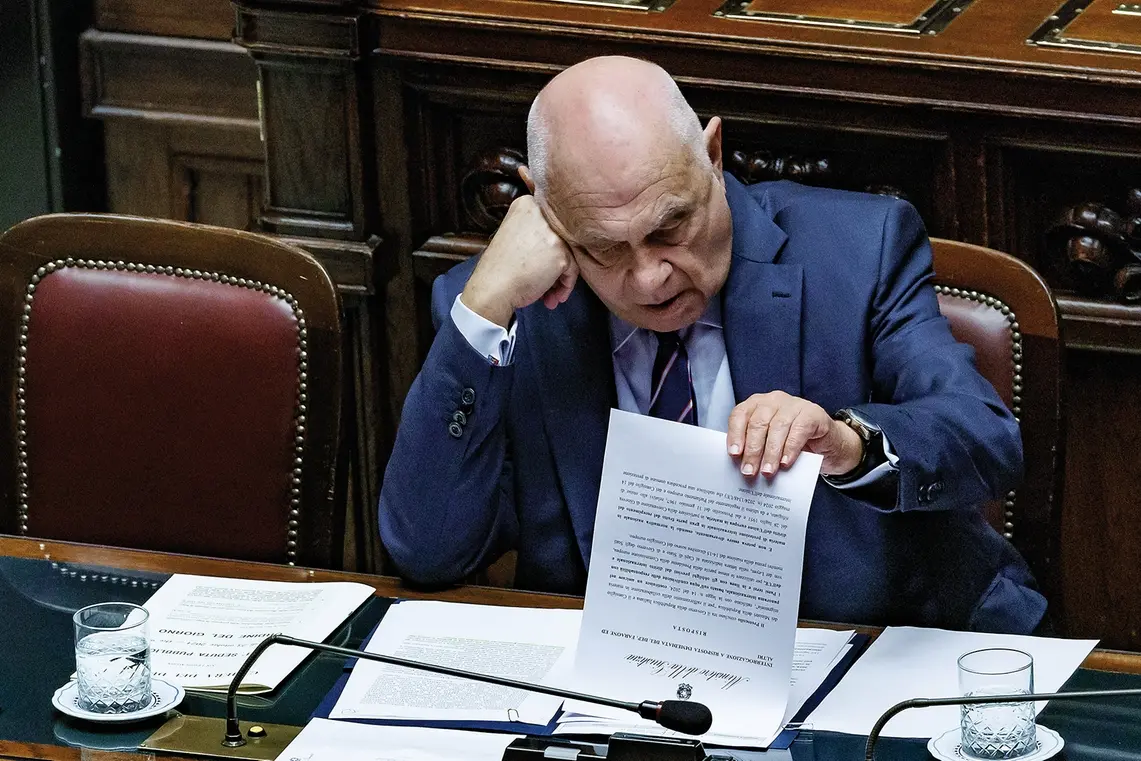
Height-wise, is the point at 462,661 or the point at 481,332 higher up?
the point at 481,332

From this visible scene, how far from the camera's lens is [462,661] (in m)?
1.74

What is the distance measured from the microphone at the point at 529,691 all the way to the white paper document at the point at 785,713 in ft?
0.07

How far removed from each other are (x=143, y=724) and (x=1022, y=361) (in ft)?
3.74

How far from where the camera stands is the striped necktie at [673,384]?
6.65 feet

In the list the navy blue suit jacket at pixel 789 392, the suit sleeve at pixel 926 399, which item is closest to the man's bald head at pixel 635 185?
the navy blue suit jacket at pixel 789 392

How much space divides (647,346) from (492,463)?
245 mm

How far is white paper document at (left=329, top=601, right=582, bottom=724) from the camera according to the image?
1.65 meters

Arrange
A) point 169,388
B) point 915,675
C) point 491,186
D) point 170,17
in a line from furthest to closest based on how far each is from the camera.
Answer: point 170,17
point 491,186
point 169,388
point 915,675

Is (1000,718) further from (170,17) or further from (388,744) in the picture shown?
(170,17)

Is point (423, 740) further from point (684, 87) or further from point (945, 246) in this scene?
point (684, 87)

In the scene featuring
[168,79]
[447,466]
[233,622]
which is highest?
[168,79]

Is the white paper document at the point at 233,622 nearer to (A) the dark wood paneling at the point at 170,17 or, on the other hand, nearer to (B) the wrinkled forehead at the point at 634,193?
(B) the wrinkled forehead at the point at 634,193

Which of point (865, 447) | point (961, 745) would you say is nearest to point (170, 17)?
point (865, 447)

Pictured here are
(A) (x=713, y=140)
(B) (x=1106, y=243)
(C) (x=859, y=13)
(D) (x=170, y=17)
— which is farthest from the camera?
(D) (x=170, y=17)
